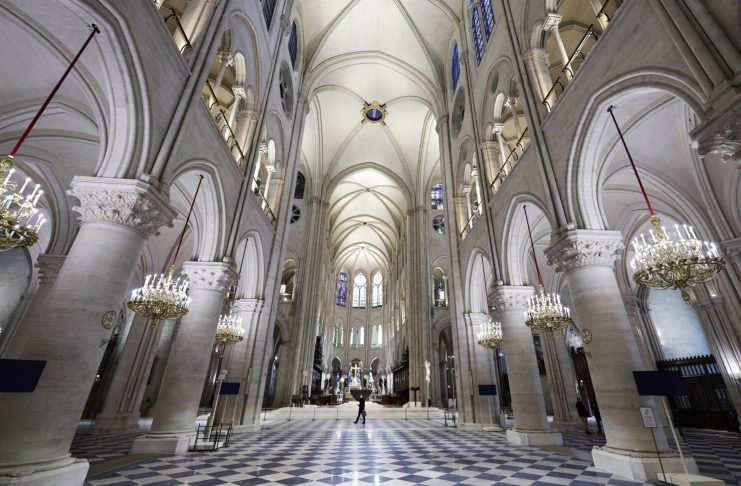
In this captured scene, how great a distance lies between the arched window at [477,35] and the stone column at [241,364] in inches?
493

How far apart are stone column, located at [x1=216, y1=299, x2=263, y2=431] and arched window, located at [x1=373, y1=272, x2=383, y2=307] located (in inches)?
1421

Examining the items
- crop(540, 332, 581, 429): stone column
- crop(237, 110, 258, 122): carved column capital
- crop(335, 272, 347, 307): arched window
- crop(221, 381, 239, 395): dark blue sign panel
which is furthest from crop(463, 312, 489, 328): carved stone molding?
crop(335, 272, 347, 307): arched window

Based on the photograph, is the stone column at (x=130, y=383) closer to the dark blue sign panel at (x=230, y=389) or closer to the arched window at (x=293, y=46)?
the dark blue sign panel at (x=230, y=389)

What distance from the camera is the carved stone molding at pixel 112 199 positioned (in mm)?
4984

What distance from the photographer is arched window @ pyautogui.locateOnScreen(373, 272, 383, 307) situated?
1857 inches

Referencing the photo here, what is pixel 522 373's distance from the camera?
9.34 m

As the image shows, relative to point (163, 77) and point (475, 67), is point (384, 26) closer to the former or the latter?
point (475, 67)

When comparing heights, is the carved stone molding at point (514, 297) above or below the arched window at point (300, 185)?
below

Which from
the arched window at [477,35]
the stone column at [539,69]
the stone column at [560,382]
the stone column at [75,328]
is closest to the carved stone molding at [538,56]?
the stone column at [539,69]

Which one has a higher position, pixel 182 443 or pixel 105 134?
pixel 105 134

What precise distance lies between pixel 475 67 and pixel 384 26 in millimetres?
7827

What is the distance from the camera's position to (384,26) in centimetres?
1883

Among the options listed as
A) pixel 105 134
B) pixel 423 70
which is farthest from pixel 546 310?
pixel 423 70

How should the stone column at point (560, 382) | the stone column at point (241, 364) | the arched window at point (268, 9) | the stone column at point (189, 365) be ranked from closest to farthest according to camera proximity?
the stone column at point (189, 365), the stone column at point (241, 364), the arched window at point (268, 9), the stone column at point (560, 382)
